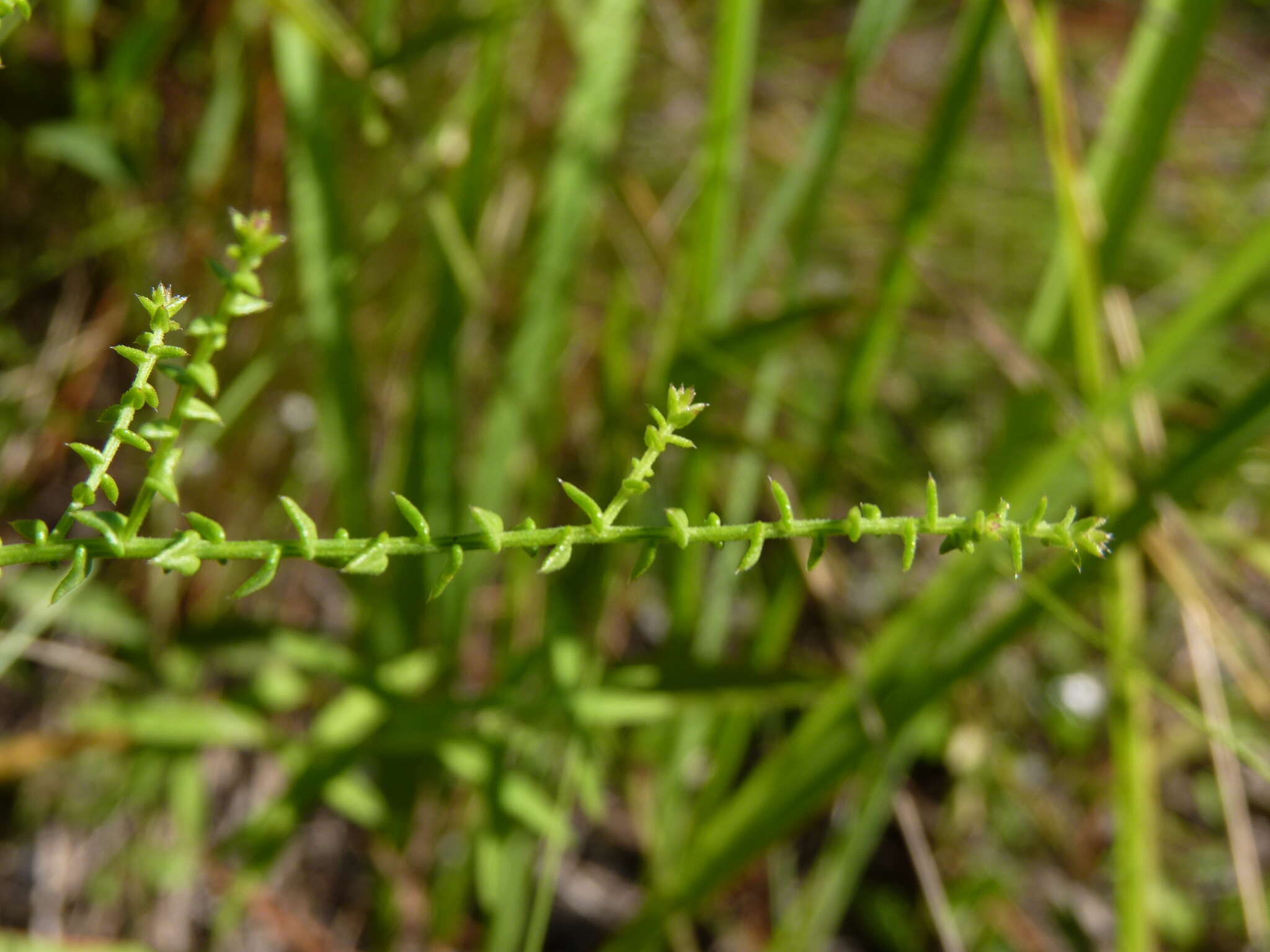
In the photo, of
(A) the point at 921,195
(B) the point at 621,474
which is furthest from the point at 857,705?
(A) the point at 921,195

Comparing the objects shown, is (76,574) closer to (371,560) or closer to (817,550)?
(371,560)

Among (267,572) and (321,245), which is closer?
(267,572)

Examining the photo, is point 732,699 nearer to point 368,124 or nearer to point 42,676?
point 368,124

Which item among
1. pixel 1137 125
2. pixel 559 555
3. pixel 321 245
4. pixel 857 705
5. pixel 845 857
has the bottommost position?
pixel 845 857

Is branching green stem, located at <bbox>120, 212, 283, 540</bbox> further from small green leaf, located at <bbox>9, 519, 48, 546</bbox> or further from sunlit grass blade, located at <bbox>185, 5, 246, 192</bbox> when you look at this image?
sunlit grass blade, located at <bbox>185, 5, 246, 192</bbox>

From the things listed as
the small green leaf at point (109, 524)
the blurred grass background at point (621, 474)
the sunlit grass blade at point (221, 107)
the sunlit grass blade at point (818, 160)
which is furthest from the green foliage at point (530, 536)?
the sunlit grass blade at point (221, 107)

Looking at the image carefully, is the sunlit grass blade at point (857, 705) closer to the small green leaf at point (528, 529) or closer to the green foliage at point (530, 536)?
the green foliage at point (530, 536)

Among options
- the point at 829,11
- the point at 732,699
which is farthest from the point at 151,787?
the point at 829,11
